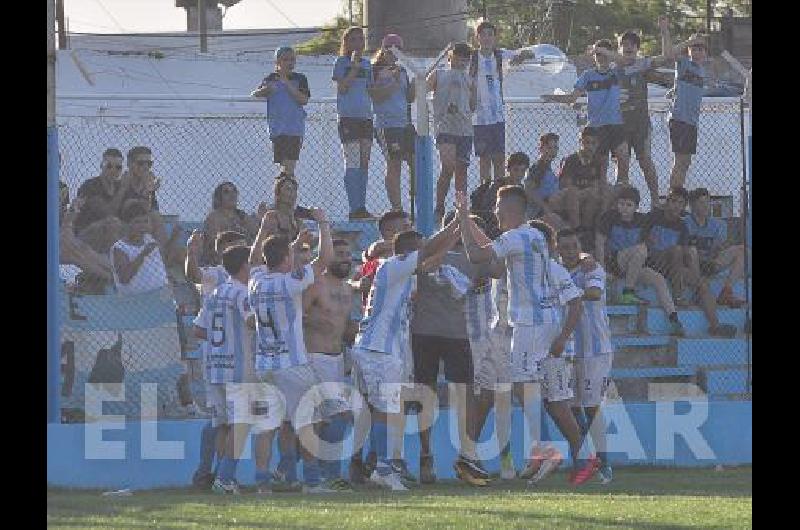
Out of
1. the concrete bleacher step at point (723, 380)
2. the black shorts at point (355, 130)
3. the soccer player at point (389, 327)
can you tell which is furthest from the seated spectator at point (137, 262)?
the concrete bleacher step at point (723, 380)

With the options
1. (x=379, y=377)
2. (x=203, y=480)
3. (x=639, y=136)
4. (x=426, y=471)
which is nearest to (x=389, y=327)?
(x=379, y=377)

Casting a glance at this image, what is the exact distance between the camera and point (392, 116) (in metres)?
17.0

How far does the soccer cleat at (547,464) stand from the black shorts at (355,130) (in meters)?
4.53

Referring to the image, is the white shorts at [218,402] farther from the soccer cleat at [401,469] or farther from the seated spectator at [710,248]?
the seated spectator at [710,248]

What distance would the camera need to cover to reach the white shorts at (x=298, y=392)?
42.5 feet

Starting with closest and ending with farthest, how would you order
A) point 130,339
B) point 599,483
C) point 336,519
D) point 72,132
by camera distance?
1. point 336,519
2. point 599,483
3. point 130,339
4. point 72,132

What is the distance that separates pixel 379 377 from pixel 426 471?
817 millimetres

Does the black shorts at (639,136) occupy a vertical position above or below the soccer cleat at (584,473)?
above

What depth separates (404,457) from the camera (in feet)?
45.8

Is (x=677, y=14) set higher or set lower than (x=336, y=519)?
higher
